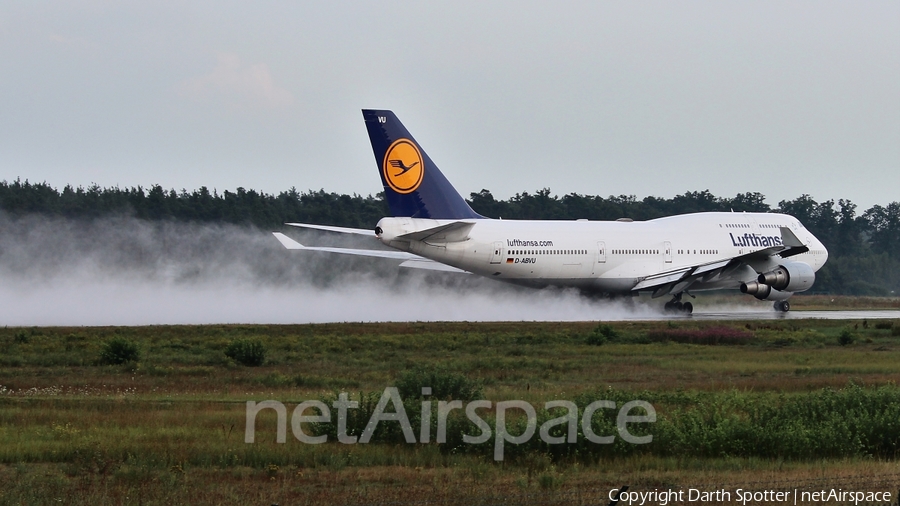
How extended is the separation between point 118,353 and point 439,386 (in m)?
11.4

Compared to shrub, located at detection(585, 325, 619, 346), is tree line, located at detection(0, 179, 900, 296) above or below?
above

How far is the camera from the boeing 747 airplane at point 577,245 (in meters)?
41.4

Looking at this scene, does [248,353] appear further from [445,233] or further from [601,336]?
[445,233]

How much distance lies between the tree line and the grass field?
117ft

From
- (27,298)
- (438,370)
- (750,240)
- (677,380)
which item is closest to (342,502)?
(438,370)

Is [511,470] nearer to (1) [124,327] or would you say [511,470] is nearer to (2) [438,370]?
(2) [438,370]

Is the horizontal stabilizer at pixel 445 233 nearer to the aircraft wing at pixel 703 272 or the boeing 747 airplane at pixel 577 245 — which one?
the boeing 747 airplane at pixel 577 245

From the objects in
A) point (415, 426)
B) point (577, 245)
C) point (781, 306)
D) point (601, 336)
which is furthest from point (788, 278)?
point (415, 426)

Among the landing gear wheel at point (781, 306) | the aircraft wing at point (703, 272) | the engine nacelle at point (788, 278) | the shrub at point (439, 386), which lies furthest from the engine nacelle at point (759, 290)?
the shrub at point (439, 386)

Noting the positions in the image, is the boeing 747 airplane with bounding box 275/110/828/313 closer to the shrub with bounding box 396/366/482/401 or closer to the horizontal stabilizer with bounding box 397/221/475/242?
the horizontal stabilizer with bounding box 397/221/475/242

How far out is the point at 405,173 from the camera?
1629 inches

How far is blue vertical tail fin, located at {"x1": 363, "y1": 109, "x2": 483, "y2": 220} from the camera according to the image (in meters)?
40.8

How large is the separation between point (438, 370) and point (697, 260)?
3293 cm

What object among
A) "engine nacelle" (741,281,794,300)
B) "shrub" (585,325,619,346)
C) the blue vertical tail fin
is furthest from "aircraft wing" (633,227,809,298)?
"shrub" (585,325,619,346)
